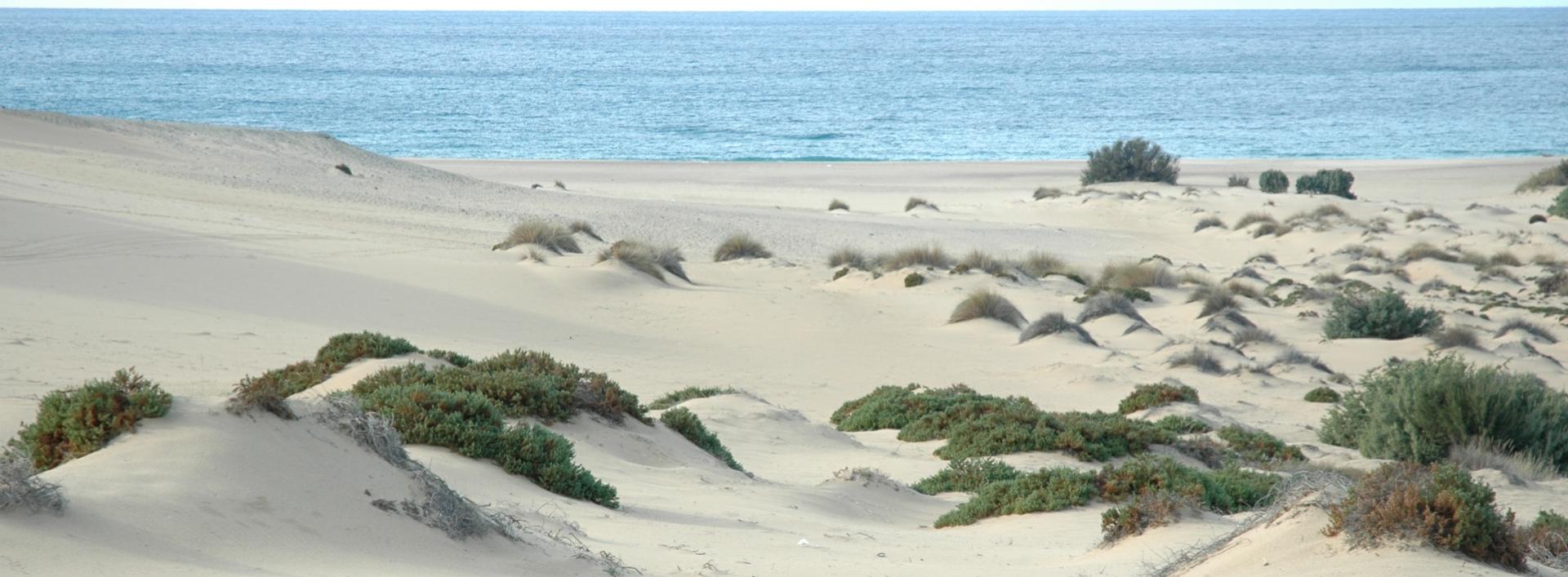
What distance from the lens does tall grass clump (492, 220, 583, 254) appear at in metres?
22.9

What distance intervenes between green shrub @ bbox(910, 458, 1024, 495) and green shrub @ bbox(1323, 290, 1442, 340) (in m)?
10.7

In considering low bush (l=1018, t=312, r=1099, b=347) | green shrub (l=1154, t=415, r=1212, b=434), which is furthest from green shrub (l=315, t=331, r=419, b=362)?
low bush (l=1018, t=312, r=1099, b=347)

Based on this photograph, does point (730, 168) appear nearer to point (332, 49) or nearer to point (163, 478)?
point (163, 478)

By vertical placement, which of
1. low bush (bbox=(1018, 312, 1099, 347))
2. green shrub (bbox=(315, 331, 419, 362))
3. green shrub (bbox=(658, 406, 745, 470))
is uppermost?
green shrub (bbox=(315, 331, 419, 362))

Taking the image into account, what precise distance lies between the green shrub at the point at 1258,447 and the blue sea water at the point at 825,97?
46.3 meters

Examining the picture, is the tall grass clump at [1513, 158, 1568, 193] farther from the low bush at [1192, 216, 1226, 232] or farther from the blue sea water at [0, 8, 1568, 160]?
the blue sea water at [0, 8, 1568, 160]

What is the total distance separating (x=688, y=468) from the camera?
9531 millimetres

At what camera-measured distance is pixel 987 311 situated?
19.5 meters

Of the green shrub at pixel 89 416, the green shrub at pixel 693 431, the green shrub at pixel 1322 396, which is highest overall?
the green shrub at pixel 89 416

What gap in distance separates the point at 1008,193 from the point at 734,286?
71.3 ft

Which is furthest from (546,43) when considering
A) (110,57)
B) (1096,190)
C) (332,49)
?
(1096,190)

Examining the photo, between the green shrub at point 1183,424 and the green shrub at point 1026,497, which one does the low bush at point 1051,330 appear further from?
the green shrub at point 1026,497

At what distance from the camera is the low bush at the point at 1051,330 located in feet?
59.8

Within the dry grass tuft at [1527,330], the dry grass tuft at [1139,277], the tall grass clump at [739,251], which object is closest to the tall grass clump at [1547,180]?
the dry grass tuft at [1139,277]
